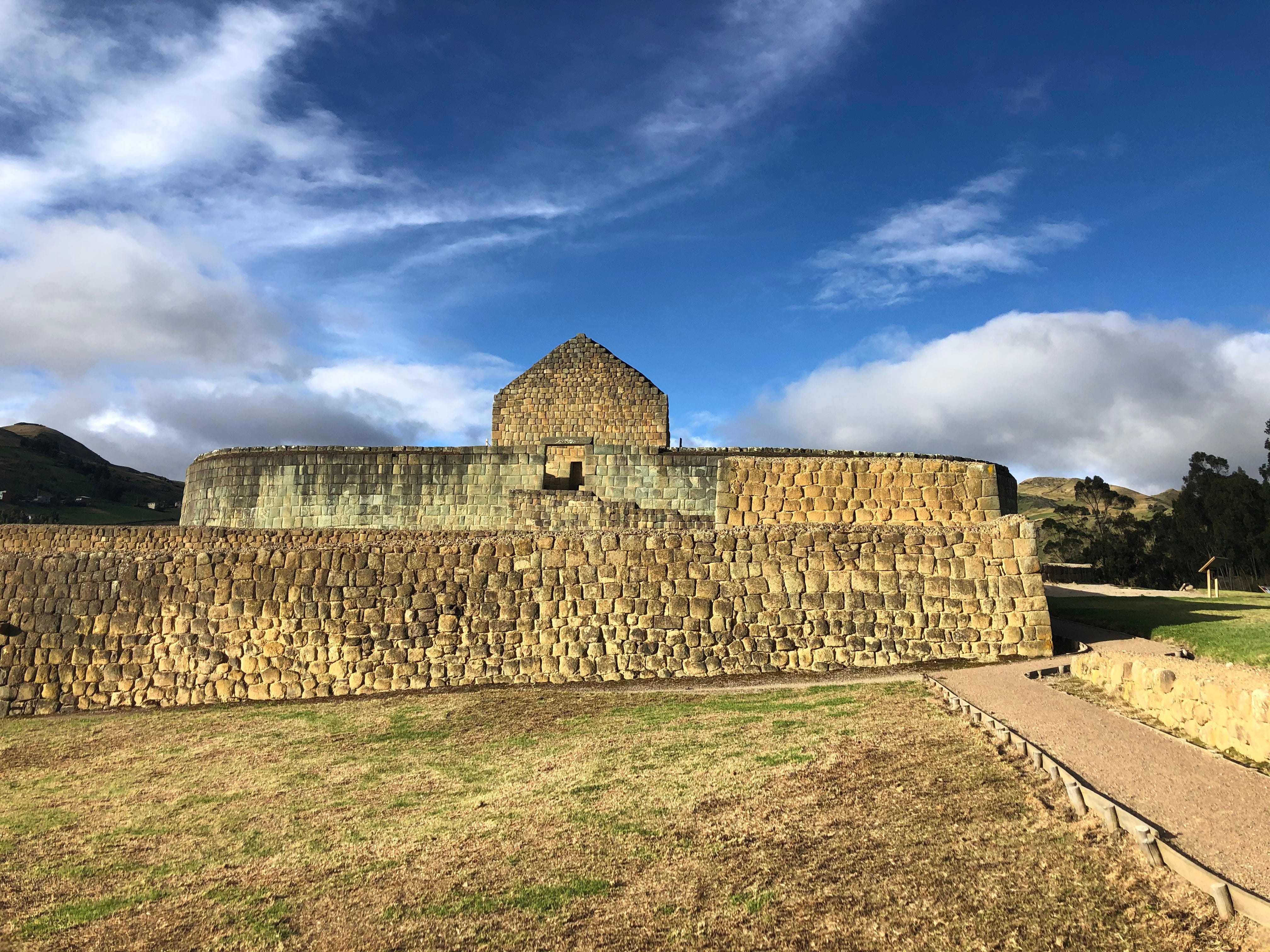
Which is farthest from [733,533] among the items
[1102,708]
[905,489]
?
[1102,708]

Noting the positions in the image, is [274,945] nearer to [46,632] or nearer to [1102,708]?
[1102,708]

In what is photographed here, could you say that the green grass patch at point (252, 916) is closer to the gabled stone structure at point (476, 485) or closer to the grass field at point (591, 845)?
the grass field at point (591, 845)

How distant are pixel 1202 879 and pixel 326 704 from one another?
31.2 feet

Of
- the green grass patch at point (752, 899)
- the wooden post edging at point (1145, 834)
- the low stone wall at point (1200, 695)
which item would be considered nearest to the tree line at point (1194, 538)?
the low stone wall at point (1200, 695)

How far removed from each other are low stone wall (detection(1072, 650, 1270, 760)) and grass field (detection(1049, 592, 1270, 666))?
2382 millimetres

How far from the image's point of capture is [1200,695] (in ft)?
22.3

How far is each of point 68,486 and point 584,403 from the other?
71.3 meters

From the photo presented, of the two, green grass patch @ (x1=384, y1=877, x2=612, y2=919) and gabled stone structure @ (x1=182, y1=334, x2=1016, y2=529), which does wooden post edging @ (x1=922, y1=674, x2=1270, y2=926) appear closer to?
green grass patch @ (x1=384, y1=877, x2=612, y2=919)

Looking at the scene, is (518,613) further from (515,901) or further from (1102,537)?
(1102,537)

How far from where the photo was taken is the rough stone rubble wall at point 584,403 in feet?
80.2

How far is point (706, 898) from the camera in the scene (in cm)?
432

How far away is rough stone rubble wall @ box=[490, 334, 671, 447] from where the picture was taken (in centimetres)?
2445

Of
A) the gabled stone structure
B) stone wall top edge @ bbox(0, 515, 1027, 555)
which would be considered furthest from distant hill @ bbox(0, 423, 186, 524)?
stone wall top edge @ bbox(0, 515, 1027, 555)

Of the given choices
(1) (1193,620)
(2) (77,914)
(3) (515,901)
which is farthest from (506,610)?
(1) (1193,620)
